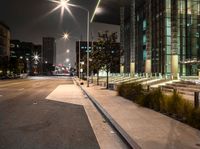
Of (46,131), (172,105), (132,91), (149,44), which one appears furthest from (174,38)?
(46,131)

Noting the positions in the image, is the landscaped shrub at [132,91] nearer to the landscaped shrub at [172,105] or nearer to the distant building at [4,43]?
the landscaped shrub at [172,105]

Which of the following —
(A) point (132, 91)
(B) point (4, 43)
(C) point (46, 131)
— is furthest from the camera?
(B) point (4, 43)

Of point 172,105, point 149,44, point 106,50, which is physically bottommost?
point 172,105

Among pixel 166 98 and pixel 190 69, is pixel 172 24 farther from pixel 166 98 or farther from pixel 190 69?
pixel 166 98

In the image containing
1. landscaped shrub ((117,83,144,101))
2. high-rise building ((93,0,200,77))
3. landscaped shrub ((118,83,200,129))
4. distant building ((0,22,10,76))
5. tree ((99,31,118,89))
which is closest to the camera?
landscaped shrub ((118,83,200,129))

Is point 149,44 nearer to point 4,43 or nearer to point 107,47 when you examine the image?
point 107,47

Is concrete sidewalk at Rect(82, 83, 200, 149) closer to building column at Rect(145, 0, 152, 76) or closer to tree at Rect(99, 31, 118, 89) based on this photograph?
tree at Rect(99, 31, 118, 89)

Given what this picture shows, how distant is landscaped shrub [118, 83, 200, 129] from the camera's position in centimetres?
999

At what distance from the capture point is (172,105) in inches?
484

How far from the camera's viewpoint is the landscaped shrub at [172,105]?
9.99 m

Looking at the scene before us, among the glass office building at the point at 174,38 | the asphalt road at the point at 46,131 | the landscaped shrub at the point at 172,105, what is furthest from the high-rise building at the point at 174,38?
the asphalt road at the point at 46,131

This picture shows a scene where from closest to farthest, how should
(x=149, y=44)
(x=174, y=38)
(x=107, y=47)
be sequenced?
(x=107, y=47), (x=174, y=38), (x=149, y=44)

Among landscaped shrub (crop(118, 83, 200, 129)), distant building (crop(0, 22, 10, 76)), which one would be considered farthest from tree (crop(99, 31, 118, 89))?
distant building (crop(0, 22, 10, 76))

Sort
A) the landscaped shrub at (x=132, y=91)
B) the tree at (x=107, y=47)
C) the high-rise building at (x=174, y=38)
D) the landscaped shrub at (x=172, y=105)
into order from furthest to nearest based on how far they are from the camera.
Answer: the high-rise building at (x=174, y=38) → the tree at (x=107, y=47) → the landscaped shrub at (x=132, y=91) → the landscaped shrub at (x=172, y=105)
